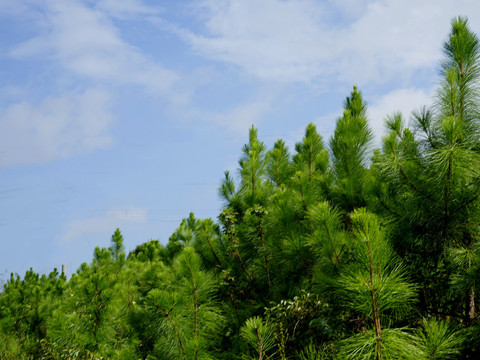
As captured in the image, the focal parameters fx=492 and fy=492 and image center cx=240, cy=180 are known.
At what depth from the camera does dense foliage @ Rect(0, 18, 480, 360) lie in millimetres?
3561

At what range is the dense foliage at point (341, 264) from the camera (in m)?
3.56

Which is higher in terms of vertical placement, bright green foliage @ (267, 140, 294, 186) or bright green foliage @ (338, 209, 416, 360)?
bright green foliage @ (267, 140, 294, 186)

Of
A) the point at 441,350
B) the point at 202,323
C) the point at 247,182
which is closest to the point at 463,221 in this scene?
the point at 441,350

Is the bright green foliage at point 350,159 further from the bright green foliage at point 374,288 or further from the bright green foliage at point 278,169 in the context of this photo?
the bright green foliage at point 374,288

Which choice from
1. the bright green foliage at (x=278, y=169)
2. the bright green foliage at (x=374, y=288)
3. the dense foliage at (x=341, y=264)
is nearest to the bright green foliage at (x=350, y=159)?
the dense foliage at (x=341, y=264)

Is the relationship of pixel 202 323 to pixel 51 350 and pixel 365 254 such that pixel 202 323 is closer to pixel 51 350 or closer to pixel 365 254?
pixel 365 254

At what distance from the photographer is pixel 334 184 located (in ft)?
18.5

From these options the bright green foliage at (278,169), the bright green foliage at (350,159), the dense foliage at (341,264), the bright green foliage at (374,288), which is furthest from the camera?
the bright green foliage at (278,169)

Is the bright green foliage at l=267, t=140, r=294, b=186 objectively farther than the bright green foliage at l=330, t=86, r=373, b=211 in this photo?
Yes

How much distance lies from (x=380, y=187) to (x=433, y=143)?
639mm

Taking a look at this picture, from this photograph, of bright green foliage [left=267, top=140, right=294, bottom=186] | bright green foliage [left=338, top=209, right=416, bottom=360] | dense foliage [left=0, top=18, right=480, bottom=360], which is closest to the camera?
bright green foliage [left=338, top=209, right=416, bottom=360]

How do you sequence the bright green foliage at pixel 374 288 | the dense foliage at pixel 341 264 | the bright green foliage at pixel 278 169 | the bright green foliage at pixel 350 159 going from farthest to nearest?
the bright green foliage at pixel 278 169 → the bright green foliage at pixel 350 159 → the dense foliage at pixel 341 264 → the bright green foliage at pixel 374 288

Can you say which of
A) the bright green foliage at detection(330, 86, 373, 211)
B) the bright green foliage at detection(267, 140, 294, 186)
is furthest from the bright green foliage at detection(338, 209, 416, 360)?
the bright green foliage at detection(267, 140, 294, 186)

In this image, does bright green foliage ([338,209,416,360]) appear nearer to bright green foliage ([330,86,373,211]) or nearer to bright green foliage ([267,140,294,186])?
bright green foliage ([330,86,373,211])
